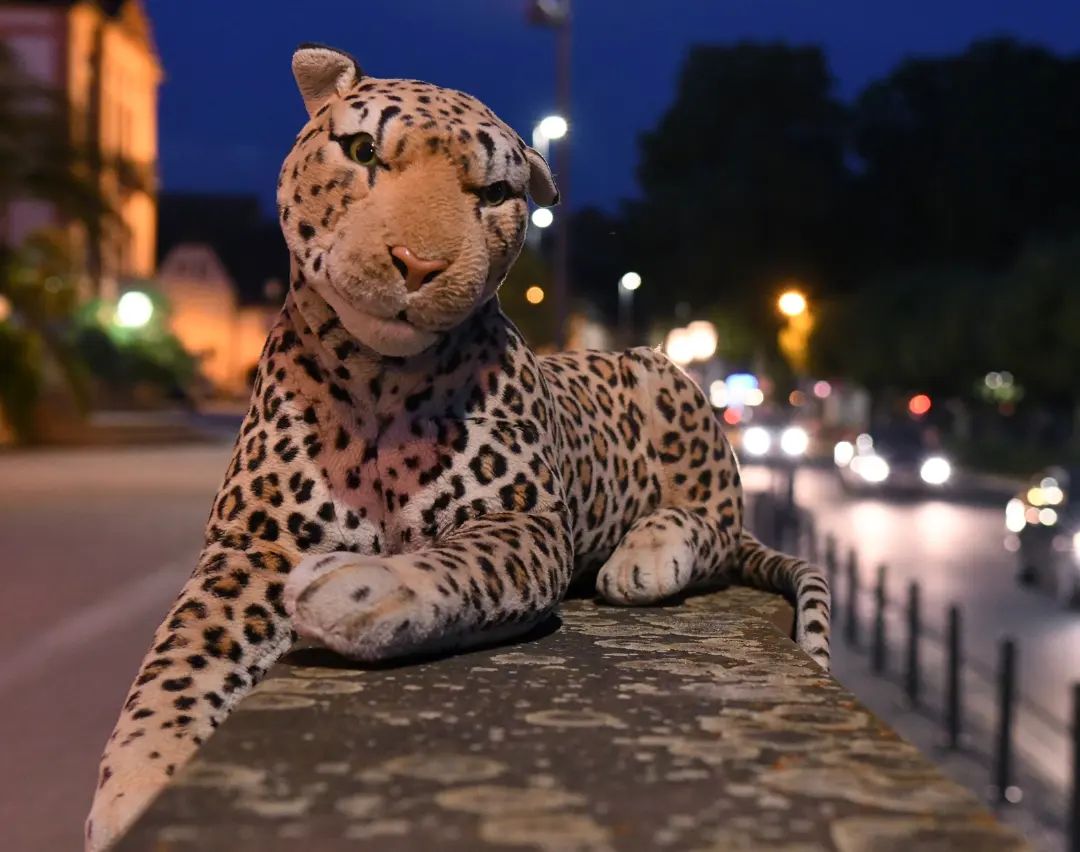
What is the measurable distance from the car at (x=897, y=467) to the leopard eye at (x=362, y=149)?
31230 mm

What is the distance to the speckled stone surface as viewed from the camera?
1675mm

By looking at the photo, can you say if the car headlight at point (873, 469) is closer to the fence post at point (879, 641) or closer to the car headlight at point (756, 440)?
the car headlight at point (756, 440)

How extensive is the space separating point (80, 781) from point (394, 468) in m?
4.49

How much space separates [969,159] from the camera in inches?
1973

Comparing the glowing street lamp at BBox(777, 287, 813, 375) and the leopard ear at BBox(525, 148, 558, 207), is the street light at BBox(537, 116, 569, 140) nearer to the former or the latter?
the leopard ear at BBox(525, 148, 558, 207)

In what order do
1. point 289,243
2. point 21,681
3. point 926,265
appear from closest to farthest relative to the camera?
point 289,243 → point 21,681 → point 926,265

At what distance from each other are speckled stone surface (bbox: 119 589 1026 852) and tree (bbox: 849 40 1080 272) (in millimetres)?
46653

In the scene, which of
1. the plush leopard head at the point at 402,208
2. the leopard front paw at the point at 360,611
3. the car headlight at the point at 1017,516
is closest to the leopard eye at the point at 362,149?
the plush leopard head at the point at 402,208

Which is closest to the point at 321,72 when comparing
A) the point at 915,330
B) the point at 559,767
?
the point at 559,767

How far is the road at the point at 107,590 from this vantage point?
7.59 meters

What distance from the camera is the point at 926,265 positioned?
172ft

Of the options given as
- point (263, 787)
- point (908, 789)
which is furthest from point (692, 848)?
point (263, 787)

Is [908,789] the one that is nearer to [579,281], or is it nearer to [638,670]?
[638,670]

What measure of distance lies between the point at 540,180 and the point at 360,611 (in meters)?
1.27
